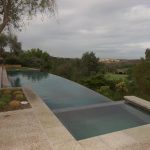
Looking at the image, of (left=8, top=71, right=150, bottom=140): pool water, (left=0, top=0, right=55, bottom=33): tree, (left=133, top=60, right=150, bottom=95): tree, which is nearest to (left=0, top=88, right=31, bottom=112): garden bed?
(left=8, top=71, right=150, bottom=140): pool water

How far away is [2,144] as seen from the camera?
15.9ft

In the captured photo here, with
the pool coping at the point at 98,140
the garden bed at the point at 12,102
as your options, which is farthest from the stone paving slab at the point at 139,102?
the garden bed at the point at 12,102

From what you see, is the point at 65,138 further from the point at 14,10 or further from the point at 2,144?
the point at 14,10

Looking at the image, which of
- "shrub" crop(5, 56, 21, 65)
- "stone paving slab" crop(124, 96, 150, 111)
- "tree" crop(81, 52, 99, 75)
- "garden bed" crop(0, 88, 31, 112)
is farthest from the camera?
"tree" crop(81, 52, 99, 75)

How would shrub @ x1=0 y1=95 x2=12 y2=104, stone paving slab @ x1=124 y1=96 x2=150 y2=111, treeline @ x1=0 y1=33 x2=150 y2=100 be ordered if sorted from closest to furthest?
stone paving slab @ x1=124 y1=96 x2=150 y2=111, shrub @ x1=0 y1=95 x2=12 y2=104, treeline @ x1=0 y1=33 x2=150 y2=100

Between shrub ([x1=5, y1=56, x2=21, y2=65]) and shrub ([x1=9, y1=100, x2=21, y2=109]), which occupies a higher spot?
shrub ([x1=5, y1=56, x2=21, y2=65])

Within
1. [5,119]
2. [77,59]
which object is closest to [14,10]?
[5,119]

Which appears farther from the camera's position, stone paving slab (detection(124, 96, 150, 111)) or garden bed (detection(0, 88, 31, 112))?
stone paving slab (detection(124, 96, 150, 111))

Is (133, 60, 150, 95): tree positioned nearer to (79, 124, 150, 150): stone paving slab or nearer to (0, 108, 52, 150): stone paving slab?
(0, 108, 52, 150): stone paving slab

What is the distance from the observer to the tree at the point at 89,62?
39.8 m

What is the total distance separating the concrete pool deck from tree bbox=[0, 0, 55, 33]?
402 cm

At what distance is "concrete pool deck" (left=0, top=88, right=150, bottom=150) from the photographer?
4.70m

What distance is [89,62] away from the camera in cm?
3994

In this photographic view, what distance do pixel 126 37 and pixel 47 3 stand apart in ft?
Answer: 51.1
